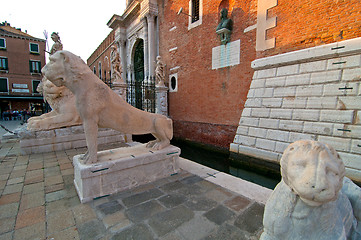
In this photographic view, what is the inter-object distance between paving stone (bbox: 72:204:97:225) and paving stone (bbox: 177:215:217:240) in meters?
1.03

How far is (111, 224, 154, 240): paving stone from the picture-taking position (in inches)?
63.6

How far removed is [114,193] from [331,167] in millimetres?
2466

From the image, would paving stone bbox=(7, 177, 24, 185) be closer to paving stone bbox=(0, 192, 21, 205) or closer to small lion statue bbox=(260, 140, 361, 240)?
paving stone bbox=(0, 192, 21, 205)

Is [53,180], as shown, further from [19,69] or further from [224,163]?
[19,69]

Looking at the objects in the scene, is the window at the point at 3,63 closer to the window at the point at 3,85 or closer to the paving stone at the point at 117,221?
the window at the point at 3,85

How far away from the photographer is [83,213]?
1977 mm

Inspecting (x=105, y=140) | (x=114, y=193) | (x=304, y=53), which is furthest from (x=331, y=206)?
(x=105, y=140)

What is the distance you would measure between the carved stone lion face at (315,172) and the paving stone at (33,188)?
10.6 ft

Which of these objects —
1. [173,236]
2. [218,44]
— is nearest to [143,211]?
[173,236]

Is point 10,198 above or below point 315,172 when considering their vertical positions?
below

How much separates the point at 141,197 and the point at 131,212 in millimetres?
326

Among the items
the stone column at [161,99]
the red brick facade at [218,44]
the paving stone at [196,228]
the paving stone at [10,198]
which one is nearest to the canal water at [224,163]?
the red brick facade at [218,44]

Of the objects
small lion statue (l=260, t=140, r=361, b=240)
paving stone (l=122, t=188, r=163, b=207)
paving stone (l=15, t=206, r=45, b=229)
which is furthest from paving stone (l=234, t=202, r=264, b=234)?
paving stone (l=15, t=206, r=45, b=229)

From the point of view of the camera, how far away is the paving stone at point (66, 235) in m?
1.61
